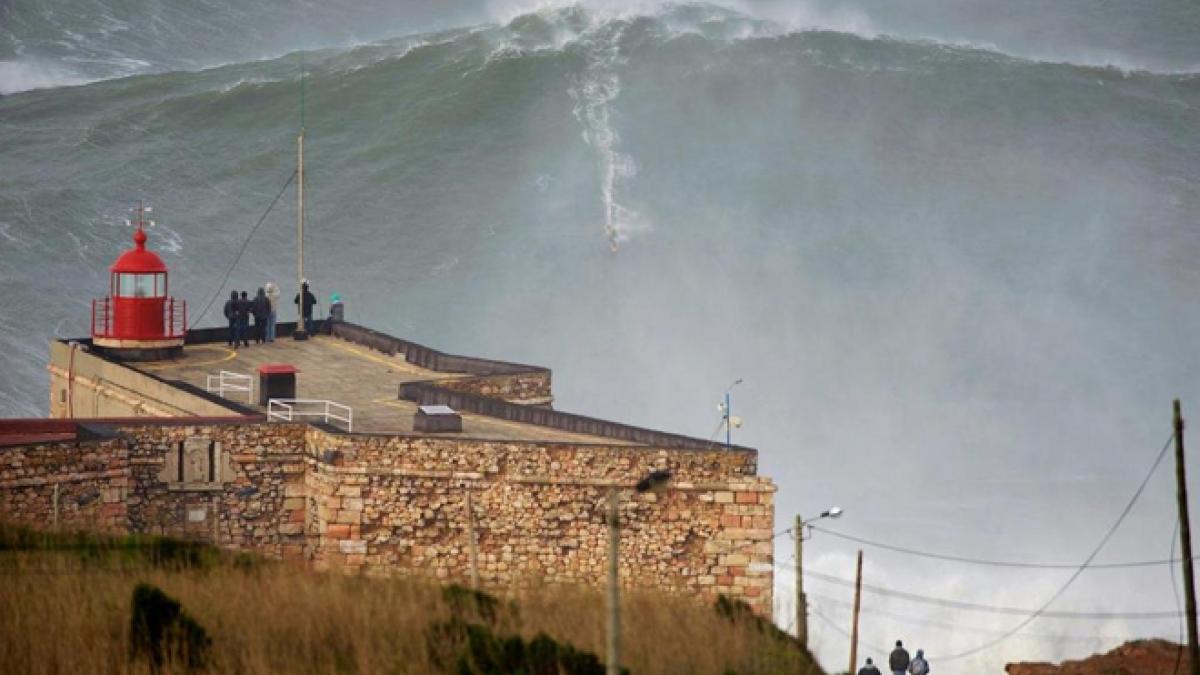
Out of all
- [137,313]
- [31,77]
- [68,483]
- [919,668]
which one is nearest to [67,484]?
[68,483]

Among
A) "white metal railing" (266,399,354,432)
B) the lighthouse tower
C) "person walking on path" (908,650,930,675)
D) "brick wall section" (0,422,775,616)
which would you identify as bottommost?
"person walking on path" (908,650,930,675)

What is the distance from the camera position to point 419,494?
39.5m

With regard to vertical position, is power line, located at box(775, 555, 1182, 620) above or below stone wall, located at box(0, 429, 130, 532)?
below

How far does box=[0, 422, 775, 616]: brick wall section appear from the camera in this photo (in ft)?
127

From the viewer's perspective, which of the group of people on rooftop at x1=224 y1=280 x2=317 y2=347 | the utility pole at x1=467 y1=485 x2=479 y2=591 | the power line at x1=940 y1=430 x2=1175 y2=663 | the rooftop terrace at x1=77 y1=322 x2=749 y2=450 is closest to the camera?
the utility pole at x1=467 y1=485 x2=479 y2=591

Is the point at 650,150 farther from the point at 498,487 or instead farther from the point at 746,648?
the point at 746,648

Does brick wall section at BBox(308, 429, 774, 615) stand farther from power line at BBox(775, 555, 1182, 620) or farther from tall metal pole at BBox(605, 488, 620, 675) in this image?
power line at BBox(775, 555, 1182, 620)

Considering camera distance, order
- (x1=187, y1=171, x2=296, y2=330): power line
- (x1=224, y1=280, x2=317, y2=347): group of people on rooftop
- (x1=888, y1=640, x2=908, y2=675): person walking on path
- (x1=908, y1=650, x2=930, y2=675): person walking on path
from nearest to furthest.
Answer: (x1=888, y1=640, x2=908, y2=675): person walking on path → (x1=908, y1=650, x2=930, y2=675): person walking on path → (x1=224, y1=280, x2=317, y2=347): group of people on rooftop → (x1=187, y1=171, x2=296, y2=330): power line

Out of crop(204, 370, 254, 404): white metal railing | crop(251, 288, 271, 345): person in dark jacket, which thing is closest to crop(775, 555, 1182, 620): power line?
crop(251, 288, 271, 345): person in dark jacket

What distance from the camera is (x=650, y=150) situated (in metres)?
104

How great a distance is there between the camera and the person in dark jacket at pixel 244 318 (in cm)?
5206

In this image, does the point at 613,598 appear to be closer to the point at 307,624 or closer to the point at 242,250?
the point at 307,624

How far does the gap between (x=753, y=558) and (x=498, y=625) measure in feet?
33.9

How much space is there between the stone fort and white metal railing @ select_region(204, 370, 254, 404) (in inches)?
138
